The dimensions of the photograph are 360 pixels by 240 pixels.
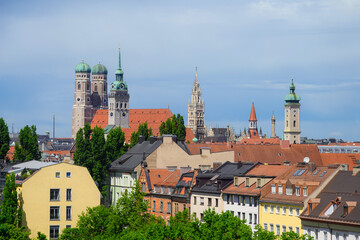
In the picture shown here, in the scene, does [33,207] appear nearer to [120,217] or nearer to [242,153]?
[120,217]

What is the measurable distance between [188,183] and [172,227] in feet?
74.6

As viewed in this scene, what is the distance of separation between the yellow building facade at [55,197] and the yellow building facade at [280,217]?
27615 mm

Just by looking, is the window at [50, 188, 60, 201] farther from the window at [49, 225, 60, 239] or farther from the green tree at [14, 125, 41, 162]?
the green tree at [14, 125, 41, 162]

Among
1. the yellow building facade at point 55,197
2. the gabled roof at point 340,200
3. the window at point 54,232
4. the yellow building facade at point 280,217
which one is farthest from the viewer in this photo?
the window at point 54,232

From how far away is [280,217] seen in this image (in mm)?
86188

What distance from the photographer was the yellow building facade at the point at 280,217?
8288cm

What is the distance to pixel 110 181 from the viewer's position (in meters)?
136

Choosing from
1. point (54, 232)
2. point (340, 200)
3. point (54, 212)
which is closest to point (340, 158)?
point (54, 212)

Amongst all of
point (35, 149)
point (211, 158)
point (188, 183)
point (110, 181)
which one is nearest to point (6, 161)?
point (35, 149)

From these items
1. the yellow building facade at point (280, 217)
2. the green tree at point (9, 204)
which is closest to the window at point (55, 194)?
the green tree at point (9, 204)

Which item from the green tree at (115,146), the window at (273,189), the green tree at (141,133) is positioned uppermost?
the green tree at (141,133)

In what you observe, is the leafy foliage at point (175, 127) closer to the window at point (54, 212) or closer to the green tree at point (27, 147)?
the green tree at point (27, 147)

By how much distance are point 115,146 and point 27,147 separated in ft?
52.0

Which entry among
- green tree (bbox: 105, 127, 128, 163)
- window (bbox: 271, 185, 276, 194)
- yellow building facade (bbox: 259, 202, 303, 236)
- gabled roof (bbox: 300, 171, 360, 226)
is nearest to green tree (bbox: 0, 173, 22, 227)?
yellow building facade (bbox: 259, 202, 303, 236)
